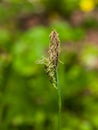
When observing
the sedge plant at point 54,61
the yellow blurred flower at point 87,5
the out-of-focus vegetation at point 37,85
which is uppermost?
the yellow blurred flower at point 87,5

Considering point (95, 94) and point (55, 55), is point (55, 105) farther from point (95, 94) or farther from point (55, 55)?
point (55, 55)

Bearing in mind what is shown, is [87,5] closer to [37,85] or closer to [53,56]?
[37,85]

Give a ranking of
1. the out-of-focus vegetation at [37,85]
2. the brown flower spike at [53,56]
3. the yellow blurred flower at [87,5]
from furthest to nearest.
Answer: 1. the yellow blurred flower at [87,5]
2. the out-of-focus vegetation at [37,85]
3. the brown flower spike at [53,56]

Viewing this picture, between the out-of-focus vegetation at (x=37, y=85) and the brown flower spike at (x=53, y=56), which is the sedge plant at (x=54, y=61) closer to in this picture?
the brown flower spike at (x=53, y=56)

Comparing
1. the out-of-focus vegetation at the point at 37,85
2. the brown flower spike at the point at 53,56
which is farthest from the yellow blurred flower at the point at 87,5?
the brown flower spike at the point at 53,56

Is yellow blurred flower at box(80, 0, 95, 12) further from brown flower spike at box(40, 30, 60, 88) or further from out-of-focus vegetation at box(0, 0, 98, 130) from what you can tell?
brown flower spike at box(40, 30, 60, 88)

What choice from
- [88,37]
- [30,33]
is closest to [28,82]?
[30,33]

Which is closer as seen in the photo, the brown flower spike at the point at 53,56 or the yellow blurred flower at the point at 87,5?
the brown flower spike at the point at 53,56

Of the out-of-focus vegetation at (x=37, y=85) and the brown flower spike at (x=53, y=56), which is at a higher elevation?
the out-of-focus vegetation at (x=37, y=85)

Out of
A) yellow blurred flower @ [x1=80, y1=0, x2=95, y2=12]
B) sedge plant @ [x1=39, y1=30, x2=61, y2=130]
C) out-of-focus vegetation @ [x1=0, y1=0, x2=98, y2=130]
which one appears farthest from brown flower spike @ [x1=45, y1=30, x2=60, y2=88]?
yellow blurred flower @ [x1=80, y1=0, x2=95, y2=12]
